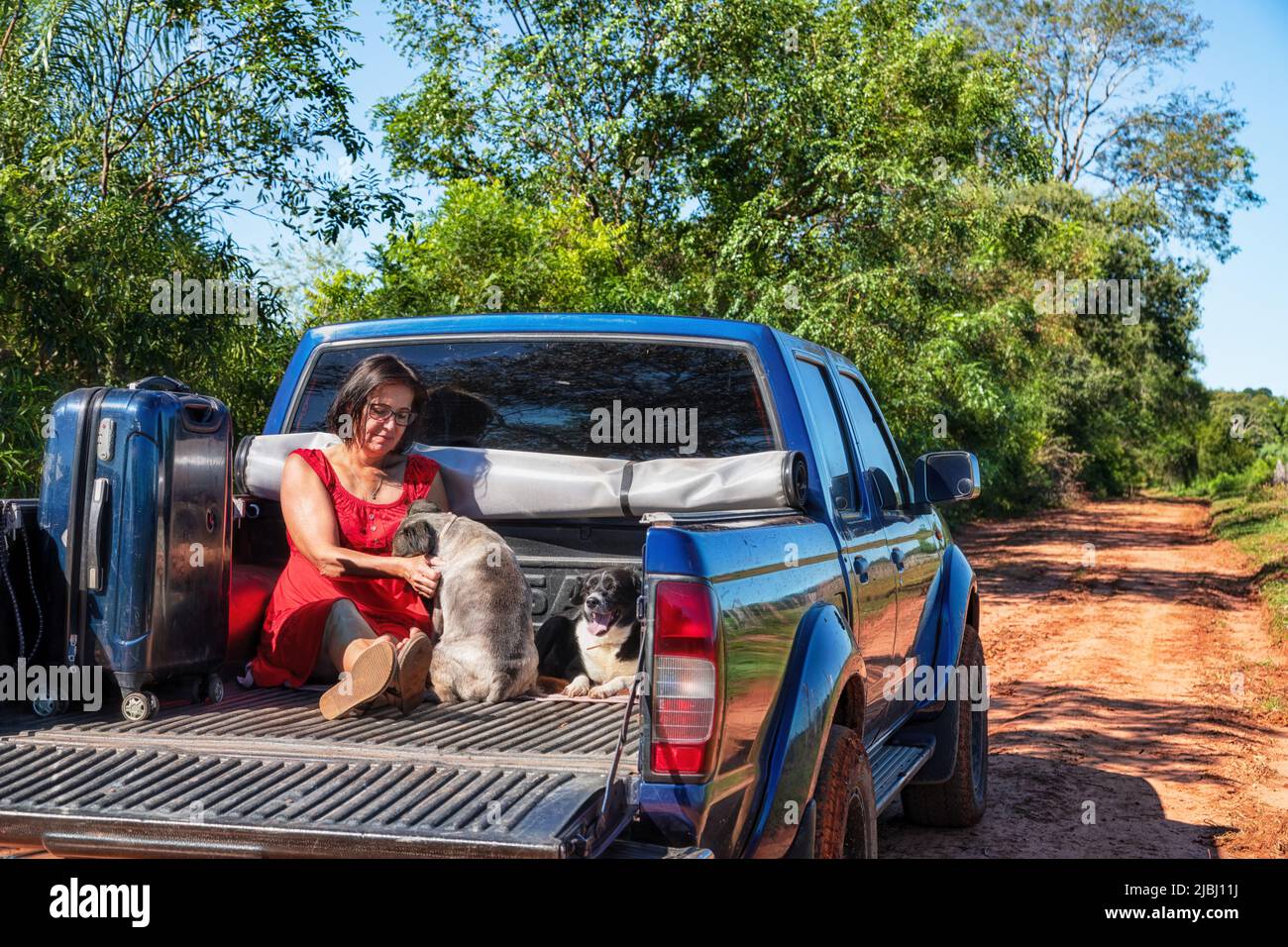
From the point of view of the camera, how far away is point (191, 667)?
360cm

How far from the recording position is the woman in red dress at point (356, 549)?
3.96 m

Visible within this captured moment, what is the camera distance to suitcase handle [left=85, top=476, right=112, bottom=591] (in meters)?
3.39

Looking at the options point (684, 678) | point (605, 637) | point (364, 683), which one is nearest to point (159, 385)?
point (364, 683)

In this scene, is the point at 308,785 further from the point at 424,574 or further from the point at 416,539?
the point at 416,539

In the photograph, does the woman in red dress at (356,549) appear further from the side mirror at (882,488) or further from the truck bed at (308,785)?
the side mirror at (882,488)

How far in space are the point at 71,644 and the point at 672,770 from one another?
1649 millimetres

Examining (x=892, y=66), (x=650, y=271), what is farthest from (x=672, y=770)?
(x=892, y=66)

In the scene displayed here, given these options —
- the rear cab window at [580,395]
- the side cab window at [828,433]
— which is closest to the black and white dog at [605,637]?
the rear cab window at [580,395]

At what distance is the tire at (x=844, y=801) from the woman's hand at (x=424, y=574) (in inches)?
49.3

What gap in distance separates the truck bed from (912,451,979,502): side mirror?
265cm

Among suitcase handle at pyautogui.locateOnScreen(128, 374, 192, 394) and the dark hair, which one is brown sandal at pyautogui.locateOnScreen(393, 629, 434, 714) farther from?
the dark hair

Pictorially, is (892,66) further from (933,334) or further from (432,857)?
(432,857)
